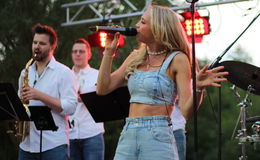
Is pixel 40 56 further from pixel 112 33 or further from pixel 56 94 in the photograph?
pixel 112 33

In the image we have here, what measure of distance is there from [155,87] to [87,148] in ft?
11.4

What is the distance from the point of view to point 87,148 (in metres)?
7.54

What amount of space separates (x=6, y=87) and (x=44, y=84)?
1.37 ft

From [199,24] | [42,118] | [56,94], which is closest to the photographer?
[42,118]

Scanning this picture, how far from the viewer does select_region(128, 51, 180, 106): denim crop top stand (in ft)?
13.9

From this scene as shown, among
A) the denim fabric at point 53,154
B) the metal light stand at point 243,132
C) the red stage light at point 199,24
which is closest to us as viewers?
the metal light stand at point 243,132

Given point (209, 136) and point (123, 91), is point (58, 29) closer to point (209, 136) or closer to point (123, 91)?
point (123, 91)

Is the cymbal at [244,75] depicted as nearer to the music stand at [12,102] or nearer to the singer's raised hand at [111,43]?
the singer's raised hand at [111,43]

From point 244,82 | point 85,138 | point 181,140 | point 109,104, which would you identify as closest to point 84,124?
point 85,138

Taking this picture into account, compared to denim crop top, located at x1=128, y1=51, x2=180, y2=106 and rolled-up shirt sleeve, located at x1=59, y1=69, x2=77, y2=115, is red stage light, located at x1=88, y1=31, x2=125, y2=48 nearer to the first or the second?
rolled-up shirt sleeve, located at x1=59, y1=69, x2=77, y2=115

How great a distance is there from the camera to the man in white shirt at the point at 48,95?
18.9ft

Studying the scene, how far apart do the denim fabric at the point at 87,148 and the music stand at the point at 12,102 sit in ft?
6.00

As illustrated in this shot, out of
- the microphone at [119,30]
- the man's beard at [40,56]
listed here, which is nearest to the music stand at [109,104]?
the man's beard at [40,56]

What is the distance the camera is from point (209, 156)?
36.8m
